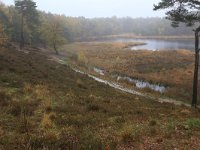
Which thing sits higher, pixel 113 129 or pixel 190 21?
pixel 190 21

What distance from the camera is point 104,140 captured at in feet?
33.0

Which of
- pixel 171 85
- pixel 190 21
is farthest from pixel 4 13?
pixel 190 21

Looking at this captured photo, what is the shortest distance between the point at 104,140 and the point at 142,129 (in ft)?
10.3

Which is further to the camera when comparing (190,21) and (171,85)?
(171,85)

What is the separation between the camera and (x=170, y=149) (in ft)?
31.4

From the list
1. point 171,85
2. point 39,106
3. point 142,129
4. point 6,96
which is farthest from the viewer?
point 171,85

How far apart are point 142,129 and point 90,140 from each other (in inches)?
147

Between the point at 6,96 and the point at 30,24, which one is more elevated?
the point at 30,24

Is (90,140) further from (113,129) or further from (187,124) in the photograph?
(187,124)

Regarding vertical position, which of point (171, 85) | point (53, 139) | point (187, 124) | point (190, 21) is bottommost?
point (171, 85)

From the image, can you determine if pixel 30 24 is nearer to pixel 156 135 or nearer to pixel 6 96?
pixel 6 96

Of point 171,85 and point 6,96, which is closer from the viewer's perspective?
point 6,96

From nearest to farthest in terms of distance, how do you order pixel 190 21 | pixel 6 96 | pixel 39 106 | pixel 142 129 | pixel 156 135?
1. pixel 156 135
2. pixel 142 129
3. pixel 39 106
4. pixel 6 96
5. pixel 190 21

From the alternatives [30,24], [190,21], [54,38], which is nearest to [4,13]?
[30,24]
